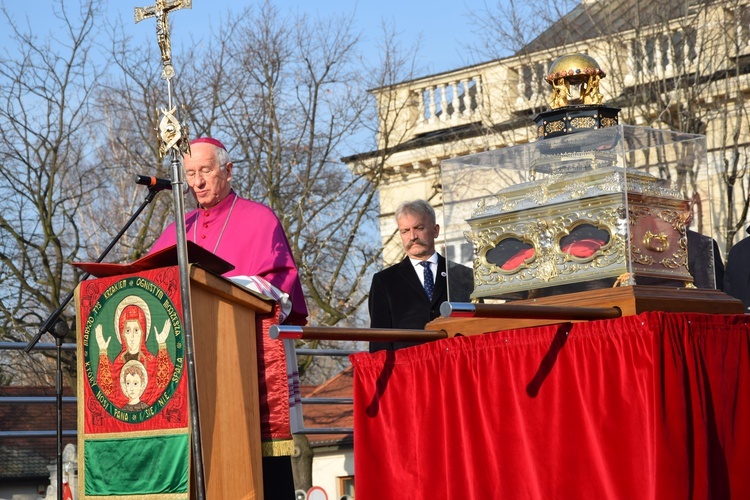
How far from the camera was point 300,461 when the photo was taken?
19.5 meters

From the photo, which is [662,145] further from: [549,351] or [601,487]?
[601,487]

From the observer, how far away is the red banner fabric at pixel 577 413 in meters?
4.05

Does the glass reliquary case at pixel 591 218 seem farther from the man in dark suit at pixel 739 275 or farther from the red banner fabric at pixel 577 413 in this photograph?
the man in dark suit at pixel 739 275

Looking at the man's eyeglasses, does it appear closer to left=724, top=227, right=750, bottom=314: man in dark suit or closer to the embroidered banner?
the embroidered banner

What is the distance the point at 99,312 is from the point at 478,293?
1654 mm

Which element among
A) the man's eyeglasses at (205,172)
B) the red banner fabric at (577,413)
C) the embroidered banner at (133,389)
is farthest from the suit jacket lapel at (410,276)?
the embroidered banner at (133,389)

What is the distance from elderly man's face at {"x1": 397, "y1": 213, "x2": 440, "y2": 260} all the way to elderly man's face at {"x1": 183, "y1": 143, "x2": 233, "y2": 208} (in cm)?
109

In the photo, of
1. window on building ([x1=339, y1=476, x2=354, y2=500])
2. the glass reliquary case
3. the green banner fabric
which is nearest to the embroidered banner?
the green banner fabric

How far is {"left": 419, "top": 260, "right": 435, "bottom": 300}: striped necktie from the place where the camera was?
6.62 metres

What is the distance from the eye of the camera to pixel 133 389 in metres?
5.20

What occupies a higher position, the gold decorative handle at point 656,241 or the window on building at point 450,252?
the window on building at point 450,252

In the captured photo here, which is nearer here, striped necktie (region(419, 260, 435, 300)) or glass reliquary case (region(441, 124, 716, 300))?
glass reliquary case (region(441, 124, 716, 300))

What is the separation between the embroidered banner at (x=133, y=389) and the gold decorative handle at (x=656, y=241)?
1.90m

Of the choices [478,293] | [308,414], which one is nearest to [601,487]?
[478,293]
